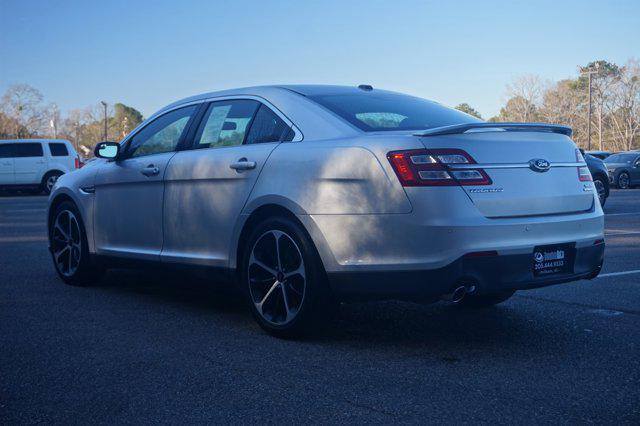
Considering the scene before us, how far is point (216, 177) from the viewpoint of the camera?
5.31 m

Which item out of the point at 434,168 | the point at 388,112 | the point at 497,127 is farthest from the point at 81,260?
the point at 497,127

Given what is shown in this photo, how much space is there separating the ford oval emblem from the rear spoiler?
207mm

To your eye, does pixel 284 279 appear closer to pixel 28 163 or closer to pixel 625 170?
pixel 28 163

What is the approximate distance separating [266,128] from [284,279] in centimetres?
107

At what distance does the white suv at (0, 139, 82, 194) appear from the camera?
2700cm

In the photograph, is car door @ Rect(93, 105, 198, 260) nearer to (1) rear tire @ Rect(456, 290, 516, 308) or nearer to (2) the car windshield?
(1) rear tire @ Rect(456, 290, 516, 308)

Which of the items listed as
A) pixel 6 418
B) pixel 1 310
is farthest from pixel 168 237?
pixel 6 418

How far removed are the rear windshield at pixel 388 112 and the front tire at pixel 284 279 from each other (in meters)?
0.77

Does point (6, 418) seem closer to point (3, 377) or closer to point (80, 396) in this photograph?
point (80, 396)

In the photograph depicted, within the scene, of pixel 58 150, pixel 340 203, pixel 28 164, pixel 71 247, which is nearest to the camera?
pixel 340 203

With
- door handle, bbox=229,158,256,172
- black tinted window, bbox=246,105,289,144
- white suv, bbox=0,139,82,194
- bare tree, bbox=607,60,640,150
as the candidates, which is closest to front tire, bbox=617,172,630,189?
white suv, bbox=0,139,82,194

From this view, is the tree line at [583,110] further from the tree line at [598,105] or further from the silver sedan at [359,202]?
the silver sedan at [359,202]

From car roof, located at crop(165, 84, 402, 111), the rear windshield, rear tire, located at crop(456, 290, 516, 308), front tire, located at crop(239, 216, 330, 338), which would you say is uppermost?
car roof, located at crop(165, 84, 402, 111)

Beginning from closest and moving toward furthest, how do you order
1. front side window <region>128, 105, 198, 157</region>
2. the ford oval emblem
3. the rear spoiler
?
the rear spoiler < the ford oval emblem < front side window <region>128, 105, 198, 157</region>
